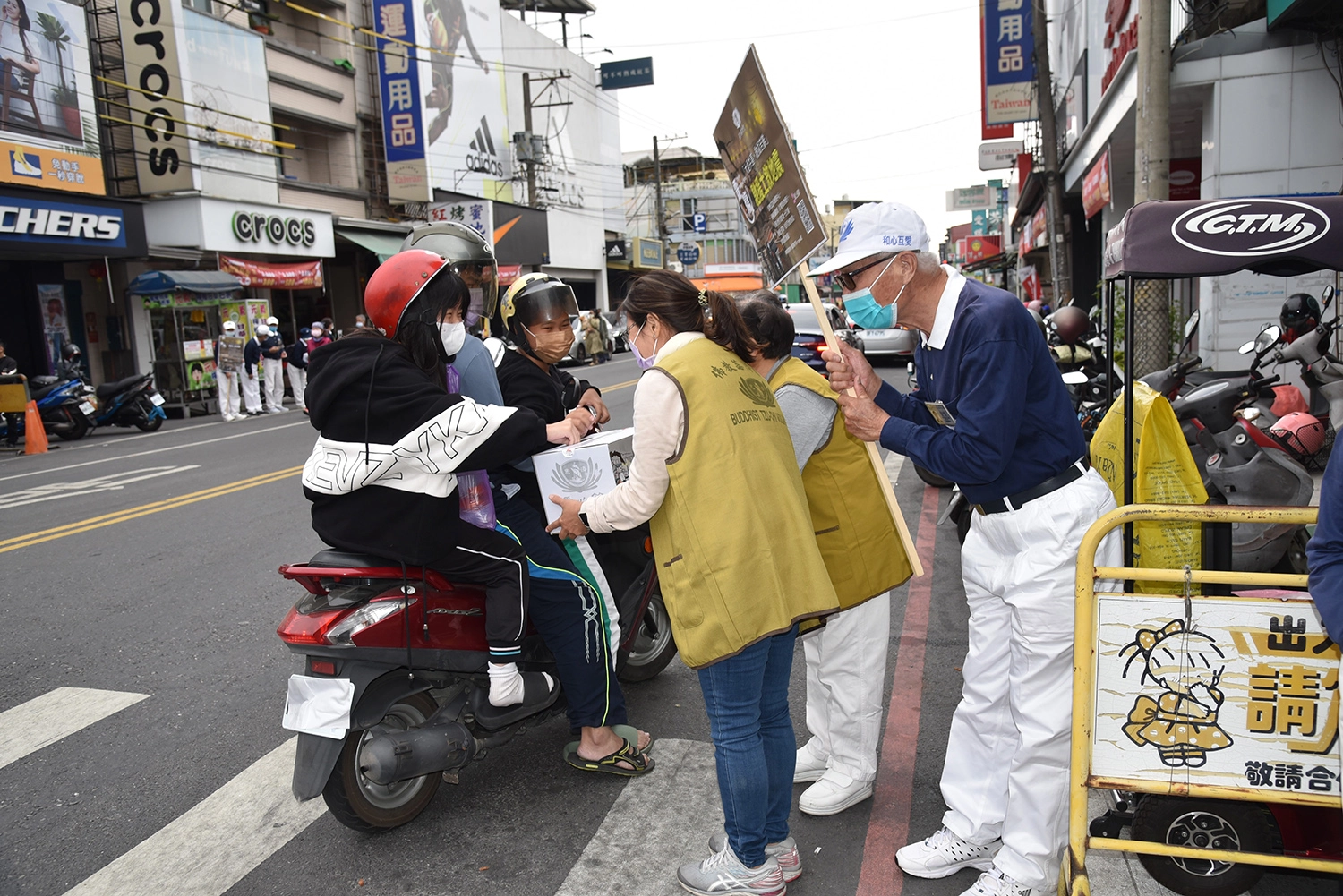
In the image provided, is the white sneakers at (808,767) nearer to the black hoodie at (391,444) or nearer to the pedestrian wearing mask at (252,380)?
the black hoodie at (391,444)

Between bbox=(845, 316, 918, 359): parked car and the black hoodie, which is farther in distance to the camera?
bbox=(845, 316, 918, 359): parked car

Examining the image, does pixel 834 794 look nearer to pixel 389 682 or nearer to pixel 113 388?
pixel 389 682

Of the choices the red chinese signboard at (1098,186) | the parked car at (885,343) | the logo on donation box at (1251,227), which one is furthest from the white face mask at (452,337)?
the parked car at (885,343)

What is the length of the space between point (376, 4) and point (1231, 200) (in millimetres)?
30407

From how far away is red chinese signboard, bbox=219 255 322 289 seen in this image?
21.4m

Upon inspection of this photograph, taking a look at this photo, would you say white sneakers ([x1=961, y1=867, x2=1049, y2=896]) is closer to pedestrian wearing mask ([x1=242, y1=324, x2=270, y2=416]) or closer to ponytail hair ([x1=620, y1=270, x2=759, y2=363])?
ponytail hair ([x1=620, y1=270, x2=759, y2=363])

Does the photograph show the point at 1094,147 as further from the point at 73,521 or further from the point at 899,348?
the point at 73,521

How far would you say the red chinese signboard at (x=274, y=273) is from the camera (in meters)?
21.4

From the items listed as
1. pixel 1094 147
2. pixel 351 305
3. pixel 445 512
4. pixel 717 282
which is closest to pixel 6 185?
pixel 351 305

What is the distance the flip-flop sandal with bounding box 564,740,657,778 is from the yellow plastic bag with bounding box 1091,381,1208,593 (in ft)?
6.25

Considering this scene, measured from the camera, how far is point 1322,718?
91.9 inches

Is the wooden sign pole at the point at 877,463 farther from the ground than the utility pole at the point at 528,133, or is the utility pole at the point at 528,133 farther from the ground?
the utility pole at the point at 528,133

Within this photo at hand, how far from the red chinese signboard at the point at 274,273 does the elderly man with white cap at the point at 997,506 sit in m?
21.0

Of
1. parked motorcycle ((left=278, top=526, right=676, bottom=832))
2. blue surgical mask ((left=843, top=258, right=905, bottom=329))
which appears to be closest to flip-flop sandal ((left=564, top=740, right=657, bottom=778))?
parked motorcycle ((left=278, top=526, right=676, bottom=832))
